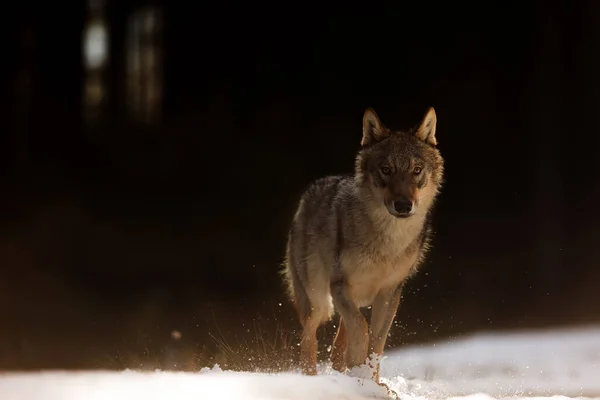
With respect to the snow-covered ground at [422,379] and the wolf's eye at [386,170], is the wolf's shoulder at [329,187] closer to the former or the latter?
the wolf's eye at [386,170]

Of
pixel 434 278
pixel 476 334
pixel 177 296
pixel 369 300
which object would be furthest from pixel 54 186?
pixel 369 300

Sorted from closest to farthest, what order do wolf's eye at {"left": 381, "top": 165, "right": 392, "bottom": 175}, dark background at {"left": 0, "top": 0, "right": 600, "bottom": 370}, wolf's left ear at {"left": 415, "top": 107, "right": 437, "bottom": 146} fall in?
wolf's eye at {"left": 381, "top": 165, "right": 392, "bottom": 175} < wolf's left ear at {"left": 415, "top": 107, "right": 437, "bottom": 146} < dark background at {"left": 0, "top": 0, "right": 600, "bottom": 370}

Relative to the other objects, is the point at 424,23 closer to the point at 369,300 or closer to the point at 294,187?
the point at 294,187

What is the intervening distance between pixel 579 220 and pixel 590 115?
127 cm

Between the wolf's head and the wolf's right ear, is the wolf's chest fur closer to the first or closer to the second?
the wolf's head

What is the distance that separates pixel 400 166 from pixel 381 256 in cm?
55

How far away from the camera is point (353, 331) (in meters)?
5.16

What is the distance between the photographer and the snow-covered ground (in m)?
4.10

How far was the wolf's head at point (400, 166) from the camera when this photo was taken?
5.09 m

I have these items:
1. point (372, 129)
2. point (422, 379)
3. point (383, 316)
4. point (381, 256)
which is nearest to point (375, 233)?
point (381, 256)

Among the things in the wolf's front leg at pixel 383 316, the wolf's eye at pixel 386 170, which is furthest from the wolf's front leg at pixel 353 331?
the wolf's eye at pixel 386 170

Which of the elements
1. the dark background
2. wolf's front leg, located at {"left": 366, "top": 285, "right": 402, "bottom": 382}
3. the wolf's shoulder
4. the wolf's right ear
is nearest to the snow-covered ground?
wolf's front leg, located at {"left": 366, "top": 285, "right": 402, "bottom": 382}

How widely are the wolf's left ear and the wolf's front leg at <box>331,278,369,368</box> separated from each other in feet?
3.47

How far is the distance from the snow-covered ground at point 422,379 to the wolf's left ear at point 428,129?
150cm
